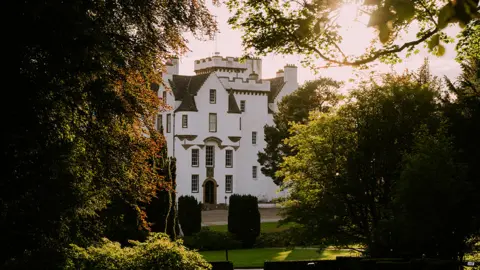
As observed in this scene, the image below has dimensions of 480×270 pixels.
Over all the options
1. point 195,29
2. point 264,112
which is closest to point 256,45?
point 195,29

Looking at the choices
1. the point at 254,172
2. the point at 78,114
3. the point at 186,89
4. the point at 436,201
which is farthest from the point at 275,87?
the point at 78,114

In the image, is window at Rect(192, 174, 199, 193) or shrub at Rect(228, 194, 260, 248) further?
window at Rect(192, 174, 199, 193)

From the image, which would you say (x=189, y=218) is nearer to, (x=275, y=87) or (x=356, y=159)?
(x=356, y=159)

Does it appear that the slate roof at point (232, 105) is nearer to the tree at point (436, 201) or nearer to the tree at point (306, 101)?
the tree at point (306, 101)

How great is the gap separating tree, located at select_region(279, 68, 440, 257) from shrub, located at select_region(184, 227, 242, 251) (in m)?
12.9

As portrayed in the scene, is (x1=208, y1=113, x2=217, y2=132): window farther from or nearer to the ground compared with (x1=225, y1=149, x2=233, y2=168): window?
farther from the ground

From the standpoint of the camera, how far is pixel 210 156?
244ft

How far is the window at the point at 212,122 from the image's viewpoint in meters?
73.4

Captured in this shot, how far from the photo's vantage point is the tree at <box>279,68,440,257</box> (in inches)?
1033

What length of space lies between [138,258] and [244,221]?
27732 mm

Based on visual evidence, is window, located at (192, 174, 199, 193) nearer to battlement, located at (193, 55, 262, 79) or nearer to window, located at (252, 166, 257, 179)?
window, located at (252, 166, 257, 179)

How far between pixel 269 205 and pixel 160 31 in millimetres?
60401

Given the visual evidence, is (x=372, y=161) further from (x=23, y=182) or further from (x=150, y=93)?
(x=23, y=182)

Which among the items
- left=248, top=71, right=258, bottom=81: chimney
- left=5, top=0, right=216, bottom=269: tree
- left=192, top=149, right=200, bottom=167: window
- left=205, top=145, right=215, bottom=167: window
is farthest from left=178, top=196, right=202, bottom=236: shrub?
left=248, top=71, right=258, bottom=81: chimney
